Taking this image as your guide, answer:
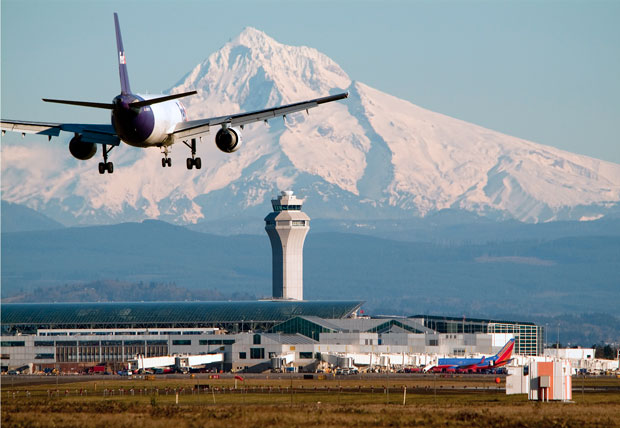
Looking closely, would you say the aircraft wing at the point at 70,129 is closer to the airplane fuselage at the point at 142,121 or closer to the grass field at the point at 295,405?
the airplane fuselage at the point at 142,121

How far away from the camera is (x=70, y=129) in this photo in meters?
96.4

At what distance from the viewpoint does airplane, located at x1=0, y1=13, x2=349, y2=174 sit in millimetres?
91062

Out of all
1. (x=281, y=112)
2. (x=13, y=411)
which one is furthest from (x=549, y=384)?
(x=13, y=411)

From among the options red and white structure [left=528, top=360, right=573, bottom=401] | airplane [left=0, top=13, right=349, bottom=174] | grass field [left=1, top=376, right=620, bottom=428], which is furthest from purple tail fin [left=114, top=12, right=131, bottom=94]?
red and white structure [left=528, top=360, right=573, bottom=401]

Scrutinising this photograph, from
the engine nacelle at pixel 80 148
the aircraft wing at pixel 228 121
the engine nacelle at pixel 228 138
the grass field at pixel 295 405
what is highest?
the aircraft wing at pixel 228 121

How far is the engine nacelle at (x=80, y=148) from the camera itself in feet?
317

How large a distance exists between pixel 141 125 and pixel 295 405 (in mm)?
40091

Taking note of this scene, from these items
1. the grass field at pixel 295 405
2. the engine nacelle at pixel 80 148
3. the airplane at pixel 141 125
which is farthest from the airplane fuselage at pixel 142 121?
the grass field at pixel 295 405

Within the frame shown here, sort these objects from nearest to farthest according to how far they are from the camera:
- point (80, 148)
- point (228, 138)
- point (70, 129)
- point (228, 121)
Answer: point (70, 129) → point (80, 148) → point (228, 138) → point (228, 121)

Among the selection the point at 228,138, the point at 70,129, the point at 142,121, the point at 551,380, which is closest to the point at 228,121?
the point at 228,138

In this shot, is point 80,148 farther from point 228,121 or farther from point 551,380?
point 551,380

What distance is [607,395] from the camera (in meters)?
145

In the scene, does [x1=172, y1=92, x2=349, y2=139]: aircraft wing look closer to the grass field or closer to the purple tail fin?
the purple tail fin

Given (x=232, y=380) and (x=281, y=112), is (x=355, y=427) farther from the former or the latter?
(x=232, y=380)
